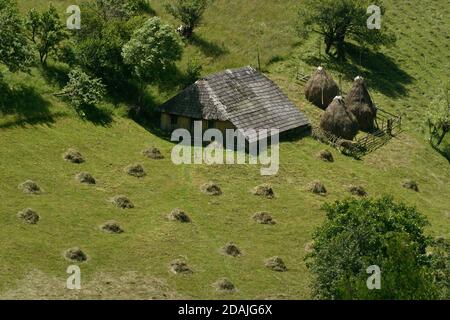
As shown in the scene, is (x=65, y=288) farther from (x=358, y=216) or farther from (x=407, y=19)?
(x=407, y=19)

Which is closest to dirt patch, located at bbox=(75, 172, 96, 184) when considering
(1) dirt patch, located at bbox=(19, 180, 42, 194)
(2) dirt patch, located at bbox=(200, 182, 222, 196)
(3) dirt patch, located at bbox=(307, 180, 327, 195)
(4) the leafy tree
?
(1) dirt patch, located at bbox=(19, 180, 42, 194)

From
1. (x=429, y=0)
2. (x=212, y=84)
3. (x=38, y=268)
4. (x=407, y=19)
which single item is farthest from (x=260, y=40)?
(x=38, y=268)

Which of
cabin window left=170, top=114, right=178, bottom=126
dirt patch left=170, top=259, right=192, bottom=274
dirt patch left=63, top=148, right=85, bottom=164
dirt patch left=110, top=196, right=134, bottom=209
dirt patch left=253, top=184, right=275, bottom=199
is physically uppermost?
dirt patch left=63, top=148, right=85, bottom=164

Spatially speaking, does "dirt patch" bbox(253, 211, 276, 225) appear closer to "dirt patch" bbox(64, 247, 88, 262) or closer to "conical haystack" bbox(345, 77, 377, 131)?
"dirt patch" bbox(64, 247, 88, 262)

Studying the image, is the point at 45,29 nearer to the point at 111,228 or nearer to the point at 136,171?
the point at 136,171

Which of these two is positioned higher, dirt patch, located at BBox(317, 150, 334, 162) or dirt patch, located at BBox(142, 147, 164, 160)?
dirt patch, located at BBox(142, 147, 164, 160)
